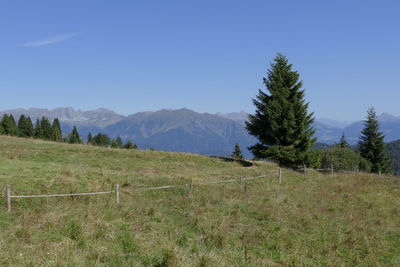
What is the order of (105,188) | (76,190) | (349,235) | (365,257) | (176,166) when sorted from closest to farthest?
(365,257)
(349,235)
(76,190)
(105,188)
(176,166)

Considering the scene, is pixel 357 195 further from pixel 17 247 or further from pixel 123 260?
pixel 17 247

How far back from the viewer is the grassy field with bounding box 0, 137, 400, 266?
789cm

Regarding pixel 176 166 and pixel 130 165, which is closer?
pixel 130 165

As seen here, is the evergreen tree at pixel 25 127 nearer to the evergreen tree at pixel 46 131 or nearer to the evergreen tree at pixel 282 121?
the evergreen tree at pixel 46 131

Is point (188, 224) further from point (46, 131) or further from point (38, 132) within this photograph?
point (46, 131)

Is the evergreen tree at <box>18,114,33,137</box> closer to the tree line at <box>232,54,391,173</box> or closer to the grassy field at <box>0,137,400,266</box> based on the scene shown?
the tree line at <box>232,54,391,173</box>

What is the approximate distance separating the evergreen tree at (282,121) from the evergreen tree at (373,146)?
109 feet

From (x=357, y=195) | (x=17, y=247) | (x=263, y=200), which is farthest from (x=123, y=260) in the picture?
(x=357, y=195)

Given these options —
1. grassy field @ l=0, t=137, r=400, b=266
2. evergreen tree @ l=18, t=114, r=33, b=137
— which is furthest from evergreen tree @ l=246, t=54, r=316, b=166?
evergreen tree @ l=18, t=114, r=33, b=137

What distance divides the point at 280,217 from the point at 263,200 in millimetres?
3484

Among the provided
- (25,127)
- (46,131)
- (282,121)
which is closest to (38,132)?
(46,131)

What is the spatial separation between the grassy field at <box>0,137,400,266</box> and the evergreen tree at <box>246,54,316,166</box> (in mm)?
12465

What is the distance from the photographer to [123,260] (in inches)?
294

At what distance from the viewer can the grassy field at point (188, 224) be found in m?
7.89
